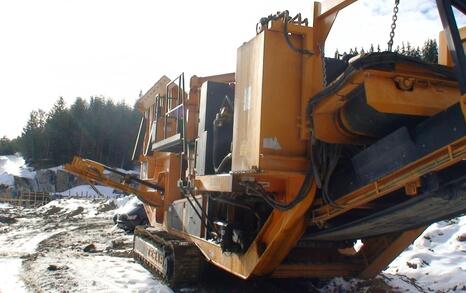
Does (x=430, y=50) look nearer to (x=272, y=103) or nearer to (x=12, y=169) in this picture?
(x=272, y=103)

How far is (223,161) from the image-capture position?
521 centimetres

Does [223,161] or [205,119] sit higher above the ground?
[205,119]

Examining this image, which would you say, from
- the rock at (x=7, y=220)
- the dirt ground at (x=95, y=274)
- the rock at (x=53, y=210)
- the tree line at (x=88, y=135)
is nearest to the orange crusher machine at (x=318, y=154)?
the dirt ground at (x=95, y=274)

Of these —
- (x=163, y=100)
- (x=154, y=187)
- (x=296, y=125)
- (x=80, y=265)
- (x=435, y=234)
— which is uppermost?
(x=163, y=100)

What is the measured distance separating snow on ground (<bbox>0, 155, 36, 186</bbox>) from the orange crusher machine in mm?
48834

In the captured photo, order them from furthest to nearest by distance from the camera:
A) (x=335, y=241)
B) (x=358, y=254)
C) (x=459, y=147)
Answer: (x=358, y=254)
(x=335, y=241)
(x=459, y=147)

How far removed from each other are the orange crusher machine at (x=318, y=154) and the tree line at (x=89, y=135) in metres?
57.4

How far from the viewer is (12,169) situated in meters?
64.7

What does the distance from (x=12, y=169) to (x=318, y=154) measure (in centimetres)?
6702

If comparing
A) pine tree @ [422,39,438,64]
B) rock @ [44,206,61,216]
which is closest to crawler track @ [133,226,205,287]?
pine tree @ [422,39,438,64]

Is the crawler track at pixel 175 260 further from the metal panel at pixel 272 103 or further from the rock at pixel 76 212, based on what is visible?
the rock at pixel 76 212

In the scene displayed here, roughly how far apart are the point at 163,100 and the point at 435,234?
18.0ft

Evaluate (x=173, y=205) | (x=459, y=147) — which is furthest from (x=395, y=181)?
(x=173, y=205)

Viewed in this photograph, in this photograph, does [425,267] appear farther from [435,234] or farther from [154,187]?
[154,187]
